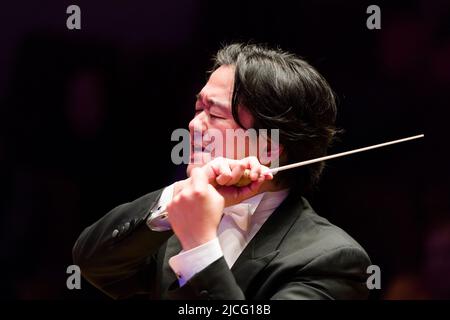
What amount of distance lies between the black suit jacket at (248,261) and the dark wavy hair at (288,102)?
0.37ft

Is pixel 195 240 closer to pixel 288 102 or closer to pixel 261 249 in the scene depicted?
Result: pixel 261 249

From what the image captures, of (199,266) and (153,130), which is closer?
(199,266)

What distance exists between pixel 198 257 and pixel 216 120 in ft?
1.36

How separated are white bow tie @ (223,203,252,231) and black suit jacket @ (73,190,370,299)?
4 centimetres

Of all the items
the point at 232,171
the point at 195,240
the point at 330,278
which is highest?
the point at 232,171

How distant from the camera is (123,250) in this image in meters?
1.65

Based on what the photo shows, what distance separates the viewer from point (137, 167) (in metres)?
2.31

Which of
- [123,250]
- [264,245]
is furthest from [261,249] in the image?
[123,250]

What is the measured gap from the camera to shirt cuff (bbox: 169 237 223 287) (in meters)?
1.39

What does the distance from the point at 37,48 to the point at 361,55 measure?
1.00 meters

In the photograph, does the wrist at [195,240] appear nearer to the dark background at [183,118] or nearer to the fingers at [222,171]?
the fingers at [222,171]

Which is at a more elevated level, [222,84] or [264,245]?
[222,84]
